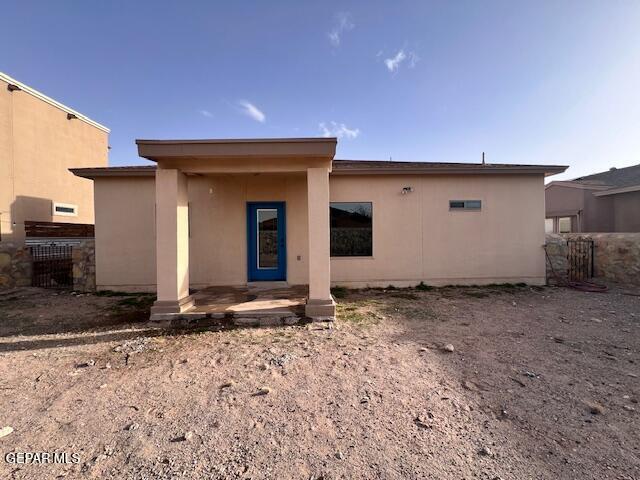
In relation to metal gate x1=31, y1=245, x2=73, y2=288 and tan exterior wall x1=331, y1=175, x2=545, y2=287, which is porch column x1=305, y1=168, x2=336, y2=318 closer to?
tan exterior wall x1=331, y1=175, x2=545, y2=287

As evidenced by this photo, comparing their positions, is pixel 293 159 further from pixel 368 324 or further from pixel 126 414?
pixel 126 414

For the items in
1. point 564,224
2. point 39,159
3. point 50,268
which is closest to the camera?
point 50,268

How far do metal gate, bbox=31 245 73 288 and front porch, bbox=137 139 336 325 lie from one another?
446 centimetres

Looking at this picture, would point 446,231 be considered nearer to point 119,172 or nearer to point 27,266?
point 119,172

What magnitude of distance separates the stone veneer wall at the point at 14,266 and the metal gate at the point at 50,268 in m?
0.15

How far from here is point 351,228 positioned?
8.14 m

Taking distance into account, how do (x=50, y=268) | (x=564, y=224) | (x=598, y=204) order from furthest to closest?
(x=564, y=224)
(x=598, y=204)
(x=50, y=268)

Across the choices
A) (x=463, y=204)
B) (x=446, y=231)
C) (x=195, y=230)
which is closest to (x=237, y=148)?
(x=195, y=230)

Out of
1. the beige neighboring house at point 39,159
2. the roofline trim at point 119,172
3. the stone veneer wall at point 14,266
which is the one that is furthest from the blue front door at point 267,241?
the beige neighboring house at point 39,159

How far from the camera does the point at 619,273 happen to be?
881 centimetres

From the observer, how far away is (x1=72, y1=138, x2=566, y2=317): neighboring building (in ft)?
25.9

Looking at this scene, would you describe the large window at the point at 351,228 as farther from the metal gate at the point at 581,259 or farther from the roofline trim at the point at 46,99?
the roofline trim at the point at 46,99

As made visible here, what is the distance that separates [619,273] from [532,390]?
29.3 feet

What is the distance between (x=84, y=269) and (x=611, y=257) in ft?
51.3
